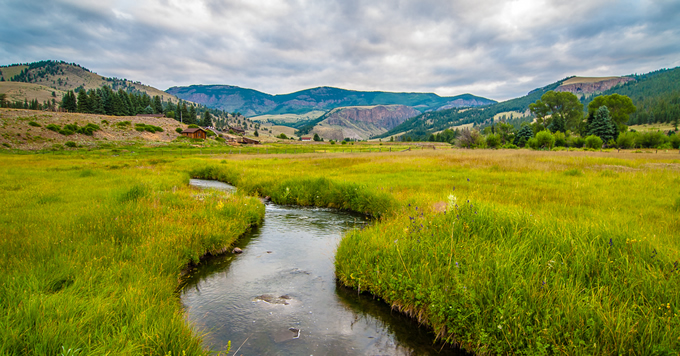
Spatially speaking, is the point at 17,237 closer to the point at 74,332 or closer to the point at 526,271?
the point at 74,332

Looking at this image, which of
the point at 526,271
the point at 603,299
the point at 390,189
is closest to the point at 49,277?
the point at 526,271

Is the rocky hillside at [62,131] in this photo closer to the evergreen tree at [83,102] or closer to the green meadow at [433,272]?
the evergreen tree at [83,102]

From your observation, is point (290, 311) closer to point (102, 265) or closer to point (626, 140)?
point (102, 265)

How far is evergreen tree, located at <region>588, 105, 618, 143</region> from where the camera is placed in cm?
8231

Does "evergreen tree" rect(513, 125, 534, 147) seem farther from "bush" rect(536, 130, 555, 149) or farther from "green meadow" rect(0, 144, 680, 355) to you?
"green meadow" rect(0, 144, 680, 355)

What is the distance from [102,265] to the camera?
619cm

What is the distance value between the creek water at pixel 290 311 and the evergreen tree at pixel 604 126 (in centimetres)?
10730

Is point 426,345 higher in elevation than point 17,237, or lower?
lower

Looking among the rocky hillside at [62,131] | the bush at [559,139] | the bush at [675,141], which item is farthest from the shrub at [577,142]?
the rocky hillside at [62,131]

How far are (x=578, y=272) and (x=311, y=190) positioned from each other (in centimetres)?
1388

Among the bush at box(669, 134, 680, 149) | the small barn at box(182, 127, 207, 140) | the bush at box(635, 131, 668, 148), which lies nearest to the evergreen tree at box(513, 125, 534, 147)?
the bush at box(635, 131, 668, 148)

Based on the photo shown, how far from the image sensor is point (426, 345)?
5.50m

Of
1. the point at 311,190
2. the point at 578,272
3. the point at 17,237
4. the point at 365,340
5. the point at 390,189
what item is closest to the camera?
the point at 578,272

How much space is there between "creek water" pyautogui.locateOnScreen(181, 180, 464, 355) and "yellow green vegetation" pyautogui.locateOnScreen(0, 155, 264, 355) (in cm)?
84
